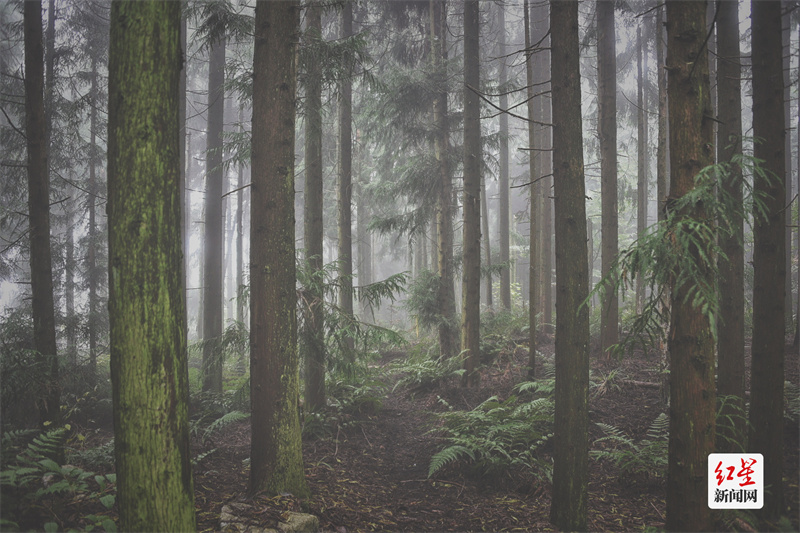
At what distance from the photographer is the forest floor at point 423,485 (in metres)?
5.10

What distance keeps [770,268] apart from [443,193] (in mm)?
9154

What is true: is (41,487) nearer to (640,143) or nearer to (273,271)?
(273,271)

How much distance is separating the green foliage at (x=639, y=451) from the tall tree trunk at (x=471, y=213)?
3792mm

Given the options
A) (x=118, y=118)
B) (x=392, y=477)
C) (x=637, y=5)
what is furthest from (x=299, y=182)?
(x=118, y=118)

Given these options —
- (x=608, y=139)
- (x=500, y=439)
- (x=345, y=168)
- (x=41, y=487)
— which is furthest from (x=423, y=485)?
(x=608, y=139)

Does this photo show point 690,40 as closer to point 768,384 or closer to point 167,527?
point 768,384

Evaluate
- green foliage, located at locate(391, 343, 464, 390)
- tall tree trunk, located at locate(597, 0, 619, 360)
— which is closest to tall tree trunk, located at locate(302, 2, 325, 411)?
green foliage, located at locate(391, 343, 464, 390)

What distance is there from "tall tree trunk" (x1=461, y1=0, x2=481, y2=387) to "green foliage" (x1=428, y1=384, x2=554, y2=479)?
256cm

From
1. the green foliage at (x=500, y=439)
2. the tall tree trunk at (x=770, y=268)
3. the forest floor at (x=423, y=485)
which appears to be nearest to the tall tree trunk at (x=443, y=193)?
the forest floor at (x=423, y=485)

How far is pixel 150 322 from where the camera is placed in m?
3.20

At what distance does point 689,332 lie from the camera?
12.3 feet

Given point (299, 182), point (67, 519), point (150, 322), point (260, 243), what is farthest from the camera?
point (299, 182)

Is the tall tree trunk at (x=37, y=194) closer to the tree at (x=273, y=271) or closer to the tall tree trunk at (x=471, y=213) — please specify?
the tree at (x=273, y=271)

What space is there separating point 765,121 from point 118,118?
620cm
